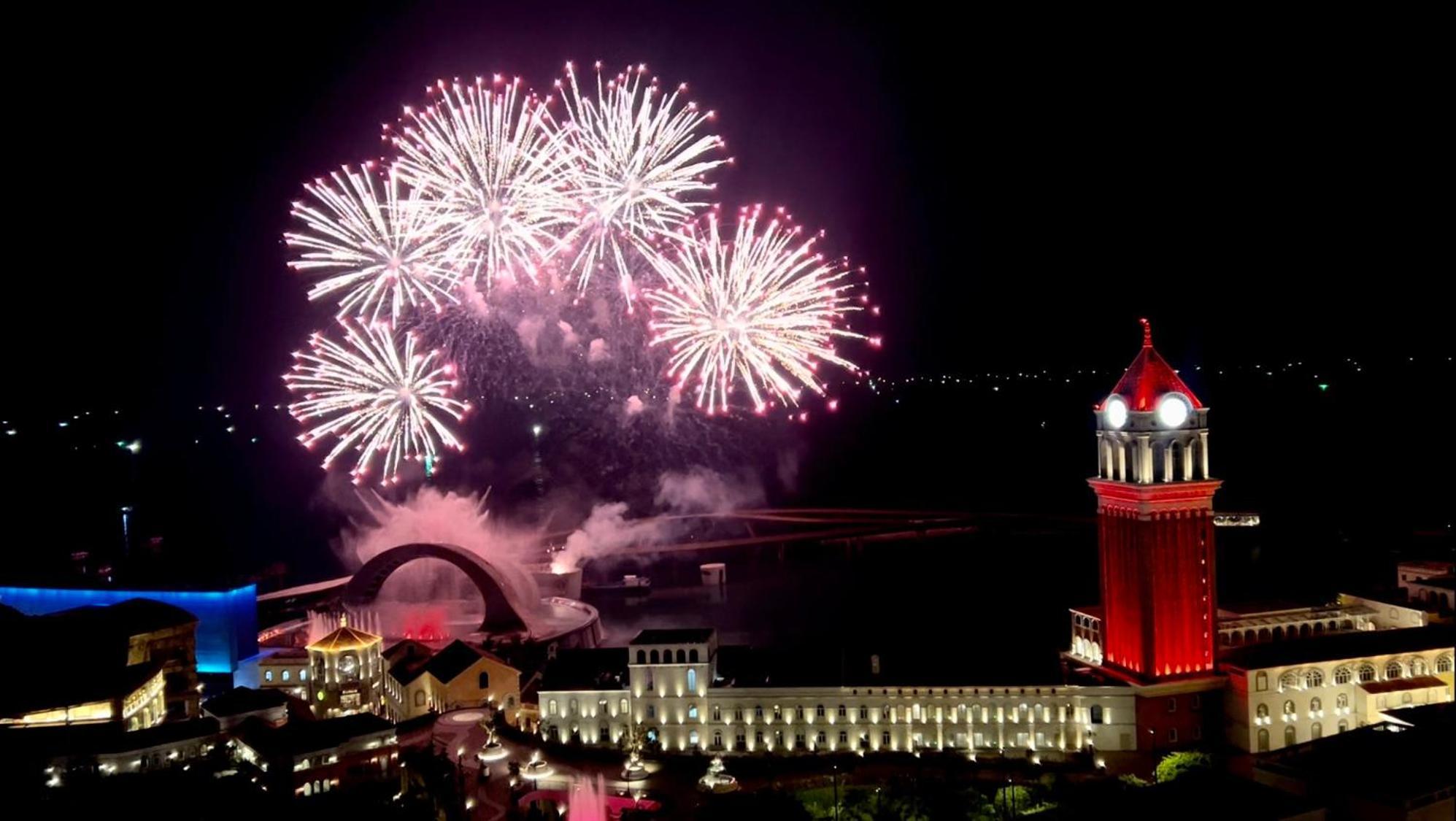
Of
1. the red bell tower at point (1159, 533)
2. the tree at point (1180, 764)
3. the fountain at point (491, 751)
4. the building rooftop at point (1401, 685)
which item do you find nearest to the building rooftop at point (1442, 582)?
the building rooftop at point (1401, 685)

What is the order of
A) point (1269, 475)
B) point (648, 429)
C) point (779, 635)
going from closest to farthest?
point (779, 635), point (1269, 475), point (648, 429)

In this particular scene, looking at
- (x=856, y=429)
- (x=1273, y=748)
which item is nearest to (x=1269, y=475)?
(x=856, y=429)

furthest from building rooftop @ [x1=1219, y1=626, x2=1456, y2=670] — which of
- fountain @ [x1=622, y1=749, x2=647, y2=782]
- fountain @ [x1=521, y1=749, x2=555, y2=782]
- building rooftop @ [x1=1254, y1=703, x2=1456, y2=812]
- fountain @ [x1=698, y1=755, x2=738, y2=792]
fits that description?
fountain @ [x1=521, y1=749, x2=555, y2=782]

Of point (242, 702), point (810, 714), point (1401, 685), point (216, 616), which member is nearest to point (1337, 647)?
point (1401, 685)

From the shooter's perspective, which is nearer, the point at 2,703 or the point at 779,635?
the point at 2,703

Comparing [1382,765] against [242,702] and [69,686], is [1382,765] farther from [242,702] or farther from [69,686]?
[69,686]

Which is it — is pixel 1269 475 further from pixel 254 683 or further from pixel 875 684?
pixel 254 683
